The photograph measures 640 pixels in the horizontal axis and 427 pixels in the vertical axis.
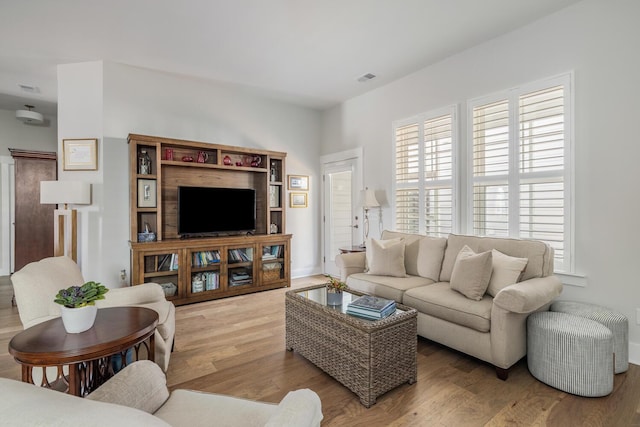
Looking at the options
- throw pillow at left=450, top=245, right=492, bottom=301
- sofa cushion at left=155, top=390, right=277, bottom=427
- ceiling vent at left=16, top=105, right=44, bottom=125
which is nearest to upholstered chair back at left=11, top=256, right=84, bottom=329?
sofa cushion at left=155, top=390, right=277, bottom=427

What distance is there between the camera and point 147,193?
402cm

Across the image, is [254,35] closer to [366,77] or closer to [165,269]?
[366,77]

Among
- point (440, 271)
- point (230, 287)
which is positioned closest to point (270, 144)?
point (230, 287)

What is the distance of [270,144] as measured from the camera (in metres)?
5.24

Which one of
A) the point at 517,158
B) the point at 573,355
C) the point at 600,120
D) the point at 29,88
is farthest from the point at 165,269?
the point at 600,120

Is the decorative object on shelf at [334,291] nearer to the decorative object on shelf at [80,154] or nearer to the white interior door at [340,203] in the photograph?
the white interior door at [340,203]

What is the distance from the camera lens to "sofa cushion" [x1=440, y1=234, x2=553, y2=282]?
2652mm

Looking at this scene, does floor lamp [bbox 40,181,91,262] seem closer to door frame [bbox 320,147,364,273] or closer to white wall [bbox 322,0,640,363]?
door frame [bbox 320,147,364,273]

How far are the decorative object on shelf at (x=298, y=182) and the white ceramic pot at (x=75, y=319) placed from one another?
3958 millimetres

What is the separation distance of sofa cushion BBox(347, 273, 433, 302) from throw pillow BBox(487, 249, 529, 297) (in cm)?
65

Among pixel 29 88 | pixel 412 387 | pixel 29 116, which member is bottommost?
pixel 412 387

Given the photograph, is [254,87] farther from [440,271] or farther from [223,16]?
[440,271]

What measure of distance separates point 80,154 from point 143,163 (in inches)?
28.6

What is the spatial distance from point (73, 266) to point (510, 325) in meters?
3.31
